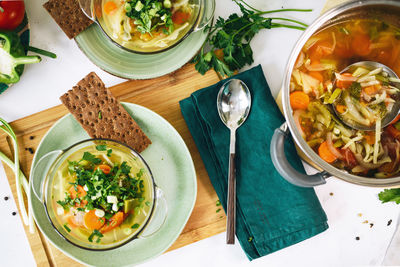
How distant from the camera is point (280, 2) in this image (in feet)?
5.71

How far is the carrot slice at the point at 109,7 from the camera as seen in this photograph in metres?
1.59

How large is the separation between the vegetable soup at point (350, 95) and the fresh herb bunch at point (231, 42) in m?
0.30

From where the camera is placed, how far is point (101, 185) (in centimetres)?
143

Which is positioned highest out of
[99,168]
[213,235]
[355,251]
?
[99,168]

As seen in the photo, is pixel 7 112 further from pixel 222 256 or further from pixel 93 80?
pixel 222 256

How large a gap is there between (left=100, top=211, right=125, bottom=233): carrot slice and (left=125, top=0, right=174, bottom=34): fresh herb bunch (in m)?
0.82

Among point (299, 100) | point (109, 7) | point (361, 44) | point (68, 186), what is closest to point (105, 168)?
point (68, 186)

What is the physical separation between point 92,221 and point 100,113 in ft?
1.55

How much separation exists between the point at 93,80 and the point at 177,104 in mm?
402

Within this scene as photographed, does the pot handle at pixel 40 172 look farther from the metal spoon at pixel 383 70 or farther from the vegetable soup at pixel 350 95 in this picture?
the metal spoon at pixel 383 70

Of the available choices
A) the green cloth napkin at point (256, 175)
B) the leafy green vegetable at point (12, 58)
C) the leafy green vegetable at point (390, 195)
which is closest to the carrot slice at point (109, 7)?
the leafy green vegetable at point (12, 58)

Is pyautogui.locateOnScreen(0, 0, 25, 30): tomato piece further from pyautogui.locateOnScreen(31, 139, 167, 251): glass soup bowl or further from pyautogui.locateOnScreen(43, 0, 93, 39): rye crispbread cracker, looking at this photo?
pyautogui.locateOnScreen(31, 139, 167, 251): glass soup bowl

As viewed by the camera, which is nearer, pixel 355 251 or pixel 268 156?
pixel 268 156

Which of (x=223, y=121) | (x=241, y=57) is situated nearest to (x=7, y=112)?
(x=223, y=121)
